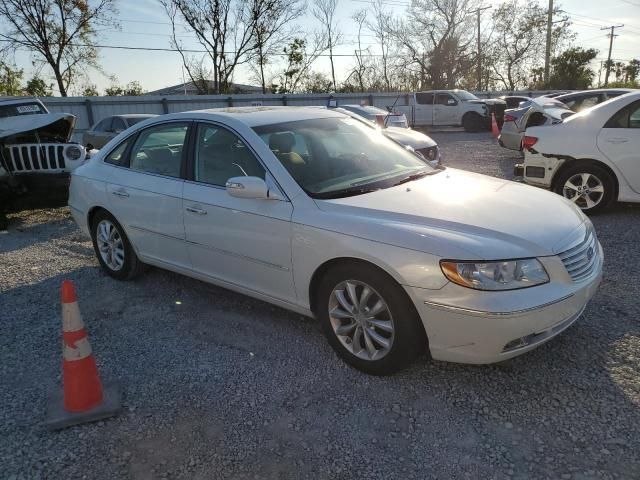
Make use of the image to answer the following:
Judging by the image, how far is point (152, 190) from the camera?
422 cm

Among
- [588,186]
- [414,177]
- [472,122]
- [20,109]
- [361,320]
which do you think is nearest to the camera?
[361,320]

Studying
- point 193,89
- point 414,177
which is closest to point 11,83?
point 193,89

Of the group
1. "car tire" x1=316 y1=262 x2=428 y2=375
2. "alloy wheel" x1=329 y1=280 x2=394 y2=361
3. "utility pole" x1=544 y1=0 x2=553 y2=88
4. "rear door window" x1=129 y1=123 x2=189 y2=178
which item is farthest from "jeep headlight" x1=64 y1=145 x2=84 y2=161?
"utility pole" x1=544 y1=0 x2=553 y2=88

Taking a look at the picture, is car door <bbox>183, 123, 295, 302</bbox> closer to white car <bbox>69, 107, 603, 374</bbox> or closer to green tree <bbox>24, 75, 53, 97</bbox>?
white car <bbox>69, 107, 603, 374</bbox>

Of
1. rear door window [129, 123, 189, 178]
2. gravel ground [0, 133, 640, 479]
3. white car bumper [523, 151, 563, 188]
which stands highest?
rear door window [129, 123, 189, 178]

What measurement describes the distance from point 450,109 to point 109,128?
50.4ft

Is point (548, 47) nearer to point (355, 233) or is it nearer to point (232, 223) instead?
point (232, 223)

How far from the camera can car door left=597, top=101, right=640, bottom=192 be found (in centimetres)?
609

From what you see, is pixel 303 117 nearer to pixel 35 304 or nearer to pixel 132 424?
pixel 132 424

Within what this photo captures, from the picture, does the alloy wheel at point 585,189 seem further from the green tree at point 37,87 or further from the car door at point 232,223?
the green tree at point 37,87

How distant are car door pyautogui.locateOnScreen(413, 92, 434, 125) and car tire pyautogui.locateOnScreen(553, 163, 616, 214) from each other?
18.4m

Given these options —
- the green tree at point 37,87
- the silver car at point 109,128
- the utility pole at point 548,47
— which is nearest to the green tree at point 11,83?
the green tree at point 37,87

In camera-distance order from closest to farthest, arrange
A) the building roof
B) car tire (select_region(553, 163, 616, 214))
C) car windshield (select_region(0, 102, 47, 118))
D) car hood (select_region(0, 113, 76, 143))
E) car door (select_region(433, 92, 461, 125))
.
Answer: car tire (select_region(553, 163, 616, 214)), car hood (select_region(0, 113, 76, 143)), car windshield (select_region(0, 102, 47, 118)), car door (select_region(433, 92, 461, 125)), the building roof

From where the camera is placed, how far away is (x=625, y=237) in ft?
18.4
